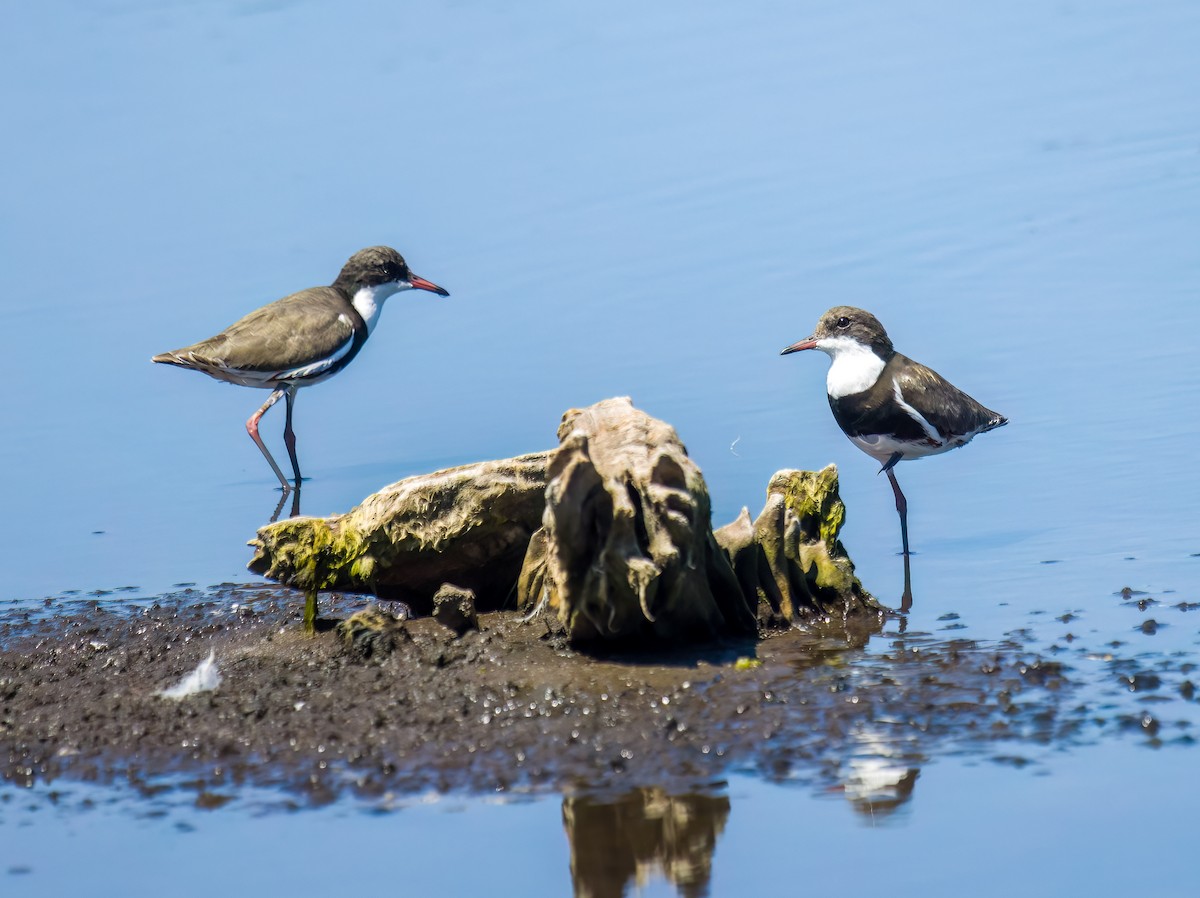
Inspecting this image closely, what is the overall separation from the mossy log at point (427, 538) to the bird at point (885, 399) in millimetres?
2490

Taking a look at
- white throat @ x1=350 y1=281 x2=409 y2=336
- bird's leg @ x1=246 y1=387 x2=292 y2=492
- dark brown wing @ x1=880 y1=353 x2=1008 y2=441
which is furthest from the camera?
white throat @ x1=350 y1=281 x2=409 y2=336

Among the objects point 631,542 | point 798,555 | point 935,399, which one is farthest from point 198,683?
point 935,399

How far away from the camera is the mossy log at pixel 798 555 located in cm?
823

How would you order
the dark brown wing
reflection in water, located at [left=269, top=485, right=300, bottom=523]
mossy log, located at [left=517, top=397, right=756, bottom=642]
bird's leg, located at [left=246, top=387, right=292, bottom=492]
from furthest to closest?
bird's leg, located at [left=246, top=387, right=292, bottom=492], reflection in water, located at [left=269, top=485, right=300, bottom=523], the dark brown wing, mossy log, located at [left=517, top=397, right=756, bottom=642]

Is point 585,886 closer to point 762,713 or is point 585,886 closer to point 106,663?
point 762,713

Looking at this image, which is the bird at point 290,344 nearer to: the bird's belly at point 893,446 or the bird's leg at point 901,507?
the bird's belly at point 893,446

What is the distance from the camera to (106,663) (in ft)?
26.9

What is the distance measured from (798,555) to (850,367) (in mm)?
2305

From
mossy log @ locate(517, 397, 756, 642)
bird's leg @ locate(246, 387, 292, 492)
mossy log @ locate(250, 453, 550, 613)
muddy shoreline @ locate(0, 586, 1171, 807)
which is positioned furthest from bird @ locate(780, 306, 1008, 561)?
bird's leg @ locate(246, 387, 292, 492)

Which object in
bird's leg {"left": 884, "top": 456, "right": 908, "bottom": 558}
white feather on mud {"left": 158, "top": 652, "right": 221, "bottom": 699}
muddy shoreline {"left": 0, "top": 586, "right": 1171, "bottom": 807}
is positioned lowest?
muddy shoreline {"left": 0, "top": 586, "right": 1171, "bottom": 807}

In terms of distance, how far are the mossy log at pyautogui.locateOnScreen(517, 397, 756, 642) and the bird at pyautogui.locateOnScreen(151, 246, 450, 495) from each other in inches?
208

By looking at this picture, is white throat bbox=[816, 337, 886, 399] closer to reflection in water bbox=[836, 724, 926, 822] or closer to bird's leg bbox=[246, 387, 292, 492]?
reflection in water bbox=[836, 724, 926, 822]

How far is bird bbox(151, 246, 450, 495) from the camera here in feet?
43.4

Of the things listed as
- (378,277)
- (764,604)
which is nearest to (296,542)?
(764,604)
